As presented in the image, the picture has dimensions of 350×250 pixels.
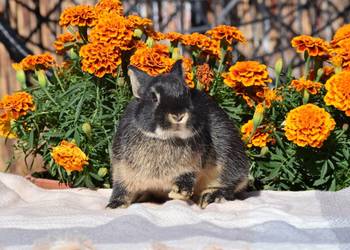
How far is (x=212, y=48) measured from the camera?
3.57 m

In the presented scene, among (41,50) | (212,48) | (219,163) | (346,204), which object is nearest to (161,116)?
(219,163)

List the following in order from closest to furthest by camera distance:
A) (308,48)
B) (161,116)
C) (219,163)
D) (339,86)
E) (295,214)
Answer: (161,116)
(295,214)
(219,163)
(339,86)
(308,48)

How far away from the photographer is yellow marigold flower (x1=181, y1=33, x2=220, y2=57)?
11.5 ft

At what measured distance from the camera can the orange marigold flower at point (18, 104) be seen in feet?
11.2

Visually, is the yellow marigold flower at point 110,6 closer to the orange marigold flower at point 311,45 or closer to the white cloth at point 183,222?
the orange marigold flower at point 311,45

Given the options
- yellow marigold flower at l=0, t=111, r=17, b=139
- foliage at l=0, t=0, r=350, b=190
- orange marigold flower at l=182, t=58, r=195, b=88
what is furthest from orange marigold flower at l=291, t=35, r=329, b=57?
yellow marigold flower at l=0, t=111, r=17, b=139

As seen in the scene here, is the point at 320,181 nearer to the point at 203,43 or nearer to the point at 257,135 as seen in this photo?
the point at 257,135

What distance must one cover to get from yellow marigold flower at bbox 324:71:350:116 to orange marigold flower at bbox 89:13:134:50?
1.00 meters

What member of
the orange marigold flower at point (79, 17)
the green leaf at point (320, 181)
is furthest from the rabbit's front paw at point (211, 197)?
the orange marigold flower at point (79, 17)

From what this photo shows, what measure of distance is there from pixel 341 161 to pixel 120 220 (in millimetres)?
1283

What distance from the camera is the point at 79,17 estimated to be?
Answer: 11.3 feet

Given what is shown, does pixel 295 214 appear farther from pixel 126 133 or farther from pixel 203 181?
pixel 126 133

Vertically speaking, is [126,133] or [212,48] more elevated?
[212,48]

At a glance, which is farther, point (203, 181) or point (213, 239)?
point (203, 181)
